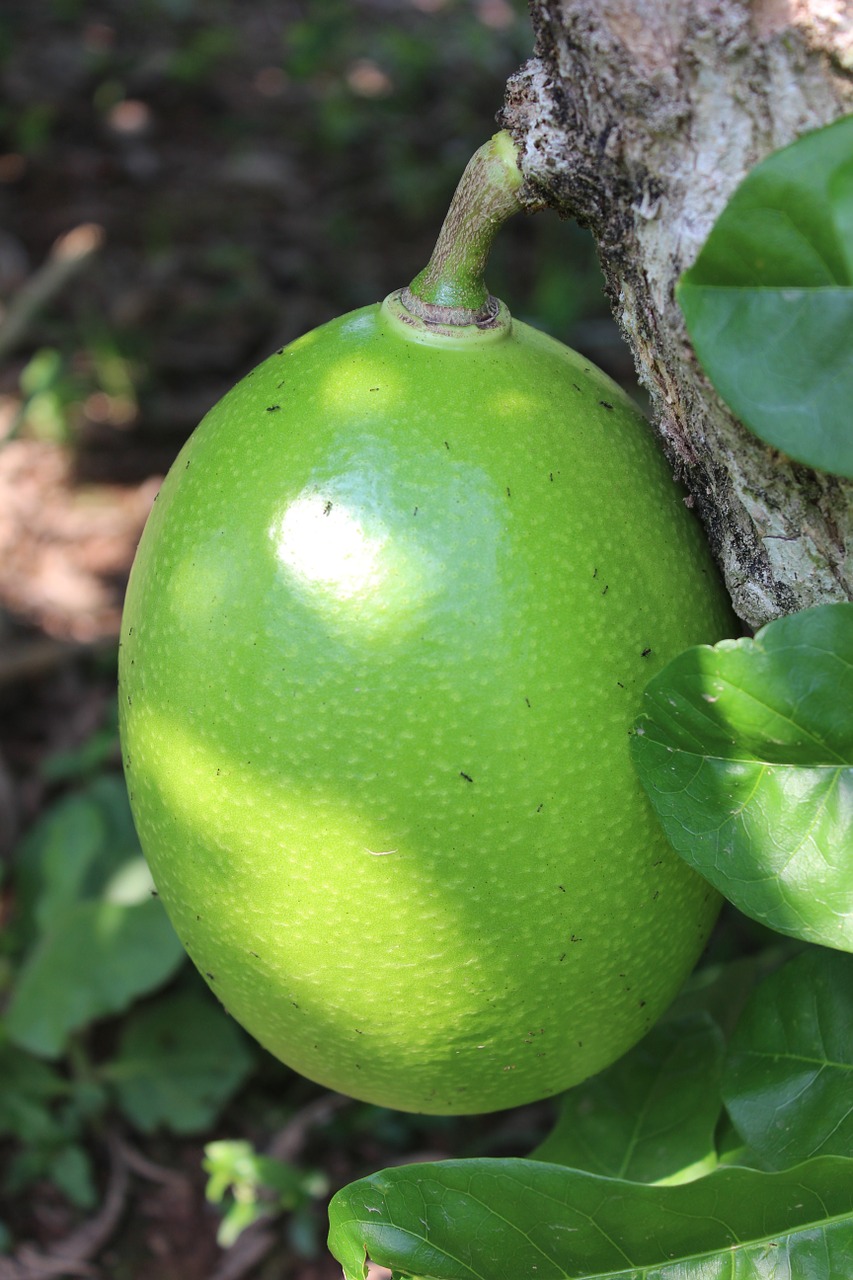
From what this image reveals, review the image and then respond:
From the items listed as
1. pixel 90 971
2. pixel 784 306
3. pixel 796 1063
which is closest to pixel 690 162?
pixel 784 306

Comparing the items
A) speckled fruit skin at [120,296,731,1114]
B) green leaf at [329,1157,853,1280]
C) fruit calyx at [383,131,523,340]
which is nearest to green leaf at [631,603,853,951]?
speckled fruit skin at [120,296,731,1114]

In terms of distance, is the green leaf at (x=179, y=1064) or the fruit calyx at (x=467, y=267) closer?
the fruit calyx at (x=467, y=267)

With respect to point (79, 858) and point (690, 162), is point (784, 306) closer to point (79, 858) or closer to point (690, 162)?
point (690, 162)

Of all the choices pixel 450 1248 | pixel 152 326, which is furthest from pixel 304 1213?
pixel 152 326

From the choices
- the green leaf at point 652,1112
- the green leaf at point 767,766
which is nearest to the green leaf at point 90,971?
the green leaf at point 652,1112

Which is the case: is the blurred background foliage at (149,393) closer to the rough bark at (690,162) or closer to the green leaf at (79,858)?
the green leaf at (79,858)

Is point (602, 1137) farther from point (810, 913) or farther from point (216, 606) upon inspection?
point (216, 606)

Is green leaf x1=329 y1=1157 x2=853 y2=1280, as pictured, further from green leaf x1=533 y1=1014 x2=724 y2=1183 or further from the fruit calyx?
the fruit calyx
